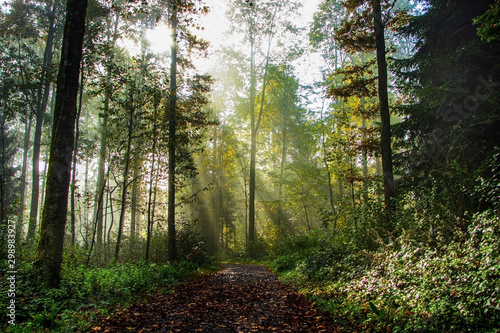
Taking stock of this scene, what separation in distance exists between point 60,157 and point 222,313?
4728 millimetres

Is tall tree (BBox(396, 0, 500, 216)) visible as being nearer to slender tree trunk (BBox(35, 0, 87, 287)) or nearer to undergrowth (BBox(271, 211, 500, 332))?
undergrowth (BBox(271, 211, 500, 332))

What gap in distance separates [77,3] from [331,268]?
30.4 feet

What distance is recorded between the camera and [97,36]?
13039mm

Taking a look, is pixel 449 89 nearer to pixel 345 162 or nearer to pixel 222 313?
pixel 222 313

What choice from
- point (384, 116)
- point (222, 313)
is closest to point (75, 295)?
point (222, 313)

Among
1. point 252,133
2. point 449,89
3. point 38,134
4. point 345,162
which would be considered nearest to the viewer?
point 449,89

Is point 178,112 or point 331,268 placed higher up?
point 178,112

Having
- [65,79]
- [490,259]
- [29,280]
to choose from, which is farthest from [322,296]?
[65,79]

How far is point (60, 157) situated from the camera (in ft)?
20.3

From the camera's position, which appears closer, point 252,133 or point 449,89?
point 449,89

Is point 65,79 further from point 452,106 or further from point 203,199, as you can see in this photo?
point 203,199

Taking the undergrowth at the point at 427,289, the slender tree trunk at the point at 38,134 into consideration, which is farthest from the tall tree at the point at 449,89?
the slender tree trunk at the point at 38,134

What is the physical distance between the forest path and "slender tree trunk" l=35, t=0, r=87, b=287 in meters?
2.02

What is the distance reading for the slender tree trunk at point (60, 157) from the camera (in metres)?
6.07
